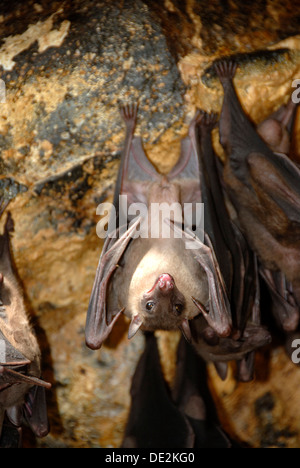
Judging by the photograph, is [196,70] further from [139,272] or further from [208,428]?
[208,428]

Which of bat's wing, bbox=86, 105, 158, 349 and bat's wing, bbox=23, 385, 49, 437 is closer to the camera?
bat's wing, bbox=86, 105, 158, 349

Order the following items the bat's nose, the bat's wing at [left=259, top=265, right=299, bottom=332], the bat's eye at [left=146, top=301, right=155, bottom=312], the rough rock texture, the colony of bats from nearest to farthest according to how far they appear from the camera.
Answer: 1. the bat's nose
2. the bat's eye at [left=146, top=301, right=155, bottom=312]
3. the colony of bats
4. the rough rock texture
5. the bat's wing at [left=259, top=265, right=299, bottom=332]

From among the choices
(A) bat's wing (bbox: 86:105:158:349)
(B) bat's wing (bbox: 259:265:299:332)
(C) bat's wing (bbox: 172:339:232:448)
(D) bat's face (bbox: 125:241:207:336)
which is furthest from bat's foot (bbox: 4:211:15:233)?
(B) bat's wing (bbox: 259:265:299:332)

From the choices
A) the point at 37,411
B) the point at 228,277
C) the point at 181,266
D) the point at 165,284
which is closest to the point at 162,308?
the point at 165,284

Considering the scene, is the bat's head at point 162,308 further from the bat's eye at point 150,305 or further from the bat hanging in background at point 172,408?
the bat hanging in background at point 172,408

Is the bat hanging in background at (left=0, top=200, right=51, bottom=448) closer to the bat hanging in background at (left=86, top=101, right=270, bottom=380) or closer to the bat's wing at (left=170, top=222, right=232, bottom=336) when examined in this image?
the bat hanging in background at (left=86, top=101, right=270, bottom=380)
